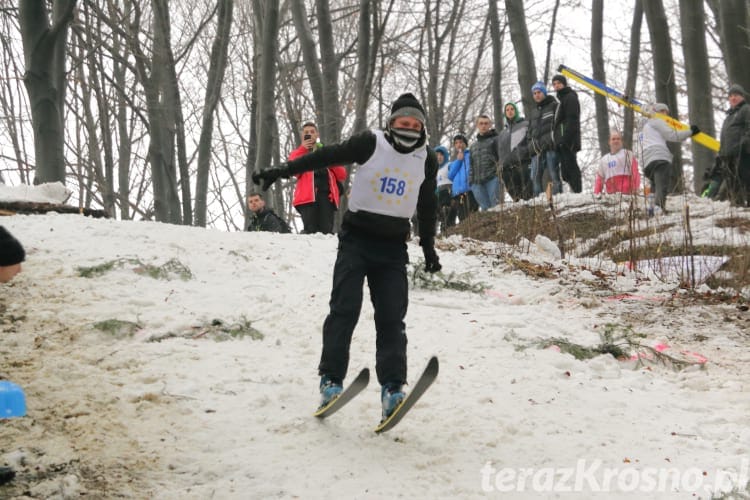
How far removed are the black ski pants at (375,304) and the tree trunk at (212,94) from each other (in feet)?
32.4

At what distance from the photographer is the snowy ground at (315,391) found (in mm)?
2670

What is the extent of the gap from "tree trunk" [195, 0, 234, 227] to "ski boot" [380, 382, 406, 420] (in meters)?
10.2

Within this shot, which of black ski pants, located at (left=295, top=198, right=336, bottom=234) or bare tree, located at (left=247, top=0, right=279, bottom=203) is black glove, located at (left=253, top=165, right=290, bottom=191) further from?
bare tree, located at (left=247, top=0, right=279, bottom=203)

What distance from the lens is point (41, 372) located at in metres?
3.49

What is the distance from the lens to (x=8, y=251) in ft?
7.36

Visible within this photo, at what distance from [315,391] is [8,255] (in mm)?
1914

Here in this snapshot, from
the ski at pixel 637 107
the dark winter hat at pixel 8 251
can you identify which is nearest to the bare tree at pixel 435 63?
the ski at pixel 637 107

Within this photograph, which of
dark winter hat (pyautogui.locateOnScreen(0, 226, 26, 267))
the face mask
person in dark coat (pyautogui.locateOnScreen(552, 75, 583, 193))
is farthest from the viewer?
person in dark coat (pyautogui.locateOnScreen(552, 75, 583, 193))

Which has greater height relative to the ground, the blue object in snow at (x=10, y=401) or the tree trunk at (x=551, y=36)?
the tree trunk at (x=551, y=36)

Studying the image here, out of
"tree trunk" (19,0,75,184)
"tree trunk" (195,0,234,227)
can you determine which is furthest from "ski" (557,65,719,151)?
"tree trunk" (19,0,75,184)

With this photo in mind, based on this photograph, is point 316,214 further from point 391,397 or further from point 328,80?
point 391,397

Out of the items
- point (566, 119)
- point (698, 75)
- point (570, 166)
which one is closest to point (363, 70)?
point (566, 119)

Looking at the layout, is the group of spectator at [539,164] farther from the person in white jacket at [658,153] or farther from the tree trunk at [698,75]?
the tree trunk at [698,75]

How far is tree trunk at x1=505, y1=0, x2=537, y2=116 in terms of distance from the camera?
1169 centimetres
